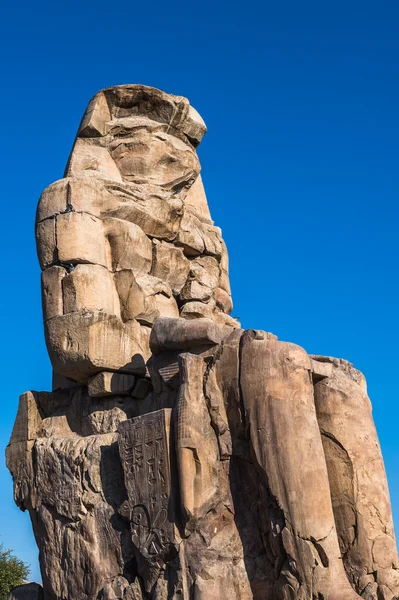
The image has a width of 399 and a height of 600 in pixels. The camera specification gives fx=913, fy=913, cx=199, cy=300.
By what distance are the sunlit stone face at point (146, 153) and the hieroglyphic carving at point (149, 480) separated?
3.03m

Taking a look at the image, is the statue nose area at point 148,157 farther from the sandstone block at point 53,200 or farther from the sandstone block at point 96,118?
the sandstone block at point 53,200

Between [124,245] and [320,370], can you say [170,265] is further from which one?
[320,370]

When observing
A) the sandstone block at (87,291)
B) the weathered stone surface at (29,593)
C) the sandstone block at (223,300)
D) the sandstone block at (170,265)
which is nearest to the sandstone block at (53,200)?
the sandstone block at (87,291)

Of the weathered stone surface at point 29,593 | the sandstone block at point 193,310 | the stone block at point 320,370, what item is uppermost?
the sandstone block at point 193,310

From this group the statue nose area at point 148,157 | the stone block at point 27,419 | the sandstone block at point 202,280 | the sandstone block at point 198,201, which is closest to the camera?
the stone block at point 27,419

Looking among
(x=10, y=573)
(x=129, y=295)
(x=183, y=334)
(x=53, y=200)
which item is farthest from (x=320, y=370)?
(x=10, y=573)

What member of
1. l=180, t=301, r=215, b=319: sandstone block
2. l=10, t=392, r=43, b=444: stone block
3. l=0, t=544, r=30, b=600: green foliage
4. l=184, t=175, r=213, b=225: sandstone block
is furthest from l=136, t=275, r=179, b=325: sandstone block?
l=0, t=544, r=30, b=600: green foliage

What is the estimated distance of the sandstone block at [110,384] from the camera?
7.27m

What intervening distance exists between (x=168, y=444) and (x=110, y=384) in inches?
45.8

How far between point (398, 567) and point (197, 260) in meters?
3.79

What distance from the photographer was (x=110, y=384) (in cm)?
727

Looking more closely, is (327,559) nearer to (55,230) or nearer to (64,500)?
(64,500)

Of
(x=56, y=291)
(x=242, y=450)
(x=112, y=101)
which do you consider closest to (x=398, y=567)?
(x=242, y=450)

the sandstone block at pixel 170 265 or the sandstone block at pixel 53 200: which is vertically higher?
the sandstone block at pixel 53 200
